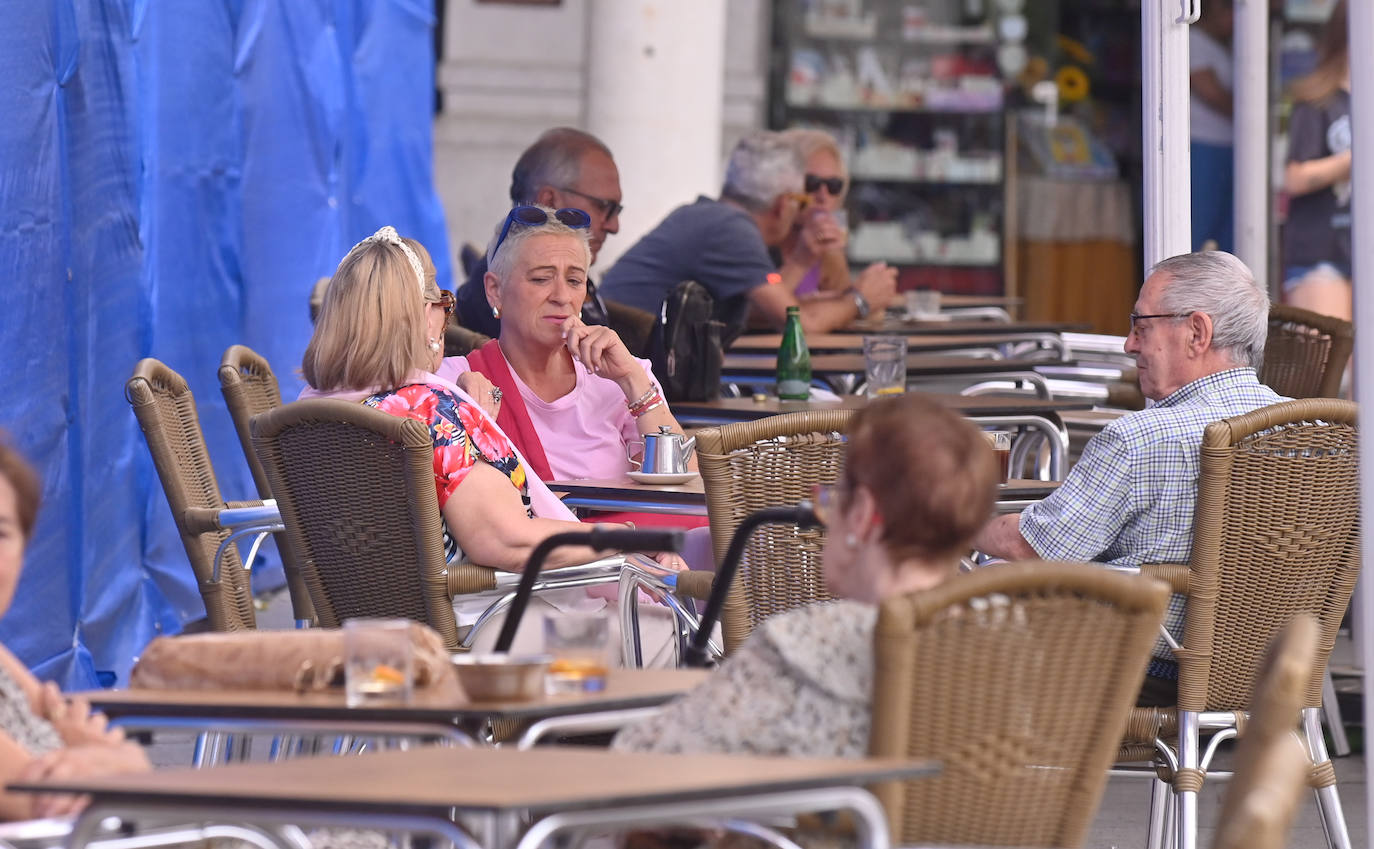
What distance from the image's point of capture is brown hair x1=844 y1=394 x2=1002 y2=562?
7.36ft

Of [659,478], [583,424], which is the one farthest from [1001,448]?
[583,424]

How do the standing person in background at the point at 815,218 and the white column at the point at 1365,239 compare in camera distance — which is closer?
the white column at the point at 1365,239

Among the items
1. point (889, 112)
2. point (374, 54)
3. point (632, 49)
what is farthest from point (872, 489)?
point (889, 112)

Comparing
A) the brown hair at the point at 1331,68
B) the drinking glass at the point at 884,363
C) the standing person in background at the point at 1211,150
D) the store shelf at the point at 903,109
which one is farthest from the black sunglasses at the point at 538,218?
the store shelf at the point at 903,109

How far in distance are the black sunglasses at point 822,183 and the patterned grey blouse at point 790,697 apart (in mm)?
6478

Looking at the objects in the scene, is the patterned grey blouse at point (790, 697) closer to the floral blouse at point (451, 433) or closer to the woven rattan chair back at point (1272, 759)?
the woven rattan chair back at point (1272, 759)

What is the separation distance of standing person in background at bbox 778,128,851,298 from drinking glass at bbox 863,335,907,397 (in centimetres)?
272

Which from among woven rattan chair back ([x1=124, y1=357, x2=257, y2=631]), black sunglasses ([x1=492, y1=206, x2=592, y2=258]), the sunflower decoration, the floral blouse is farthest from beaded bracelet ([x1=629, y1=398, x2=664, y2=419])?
the sunflower decoration

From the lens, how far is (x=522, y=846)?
5.96 ft

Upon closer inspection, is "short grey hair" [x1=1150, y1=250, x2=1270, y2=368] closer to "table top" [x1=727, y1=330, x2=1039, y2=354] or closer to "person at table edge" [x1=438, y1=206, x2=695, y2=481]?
"person at table edge" [x1=438, y1=206, x2=695, y2=481]

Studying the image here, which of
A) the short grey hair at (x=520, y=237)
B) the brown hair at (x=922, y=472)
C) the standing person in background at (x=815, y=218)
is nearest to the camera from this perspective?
the brown hair at (x=922, y=472)

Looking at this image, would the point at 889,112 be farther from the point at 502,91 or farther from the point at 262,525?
the point at 262,525

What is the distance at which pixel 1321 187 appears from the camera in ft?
32.1

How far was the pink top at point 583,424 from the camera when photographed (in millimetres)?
4785
